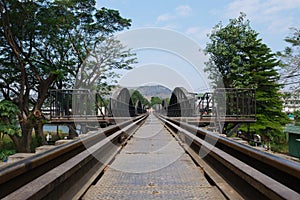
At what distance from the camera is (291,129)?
23.1 meters

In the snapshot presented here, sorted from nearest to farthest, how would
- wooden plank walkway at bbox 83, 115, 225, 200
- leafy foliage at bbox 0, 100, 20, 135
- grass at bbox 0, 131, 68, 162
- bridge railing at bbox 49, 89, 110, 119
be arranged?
wooden plank walkway at bbox 83, 115, 225, 200
bridge railing at bbox 49, 89, 110, 119
leafy foliage at bbox 0, 100, 20, 135
grass at bbox 0, 131, 68, 162

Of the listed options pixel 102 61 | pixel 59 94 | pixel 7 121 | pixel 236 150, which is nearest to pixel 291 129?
pixel 102 61

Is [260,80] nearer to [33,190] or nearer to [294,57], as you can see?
[294,57]

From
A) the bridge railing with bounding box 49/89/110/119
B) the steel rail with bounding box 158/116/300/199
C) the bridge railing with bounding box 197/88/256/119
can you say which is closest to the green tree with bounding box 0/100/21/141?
the bridge railing with bounding box 49/89/110/119

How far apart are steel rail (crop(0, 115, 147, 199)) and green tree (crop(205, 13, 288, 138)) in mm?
27082

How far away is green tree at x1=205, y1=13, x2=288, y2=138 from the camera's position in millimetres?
29828

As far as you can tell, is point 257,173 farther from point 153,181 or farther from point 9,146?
point 9,146

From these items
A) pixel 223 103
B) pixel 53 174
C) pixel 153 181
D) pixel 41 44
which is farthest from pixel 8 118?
pixel 53 174

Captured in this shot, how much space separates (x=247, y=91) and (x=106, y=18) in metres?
16.0

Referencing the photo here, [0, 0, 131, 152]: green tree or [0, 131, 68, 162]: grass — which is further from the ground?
[0, 0, 131, 152]: green tree

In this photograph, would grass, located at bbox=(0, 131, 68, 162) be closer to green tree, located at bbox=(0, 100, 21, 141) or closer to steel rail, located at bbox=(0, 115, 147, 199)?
green tree, located at bbox=(0, 100, 21, 141)

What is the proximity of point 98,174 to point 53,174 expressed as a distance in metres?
1.38

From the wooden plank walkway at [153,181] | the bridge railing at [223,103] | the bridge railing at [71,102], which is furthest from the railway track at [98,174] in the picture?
the bridge railing at [71,102]

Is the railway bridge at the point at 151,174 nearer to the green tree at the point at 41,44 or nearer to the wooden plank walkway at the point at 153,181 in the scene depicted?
the wooden plank walkway at the point at 153,181
